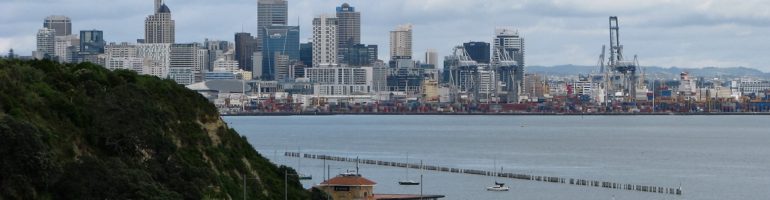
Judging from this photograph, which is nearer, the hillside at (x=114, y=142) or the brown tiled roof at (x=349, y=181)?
the hillside at (x=114, y=142)

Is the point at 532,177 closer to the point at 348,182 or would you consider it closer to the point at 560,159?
the point at 560,159

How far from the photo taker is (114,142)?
31609 millimetres

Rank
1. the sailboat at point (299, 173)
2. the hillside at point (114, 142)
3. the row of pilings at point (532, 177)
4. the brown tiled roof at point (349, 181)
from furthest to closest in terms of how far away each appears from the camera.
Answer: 1. the sailboat at point (299, 173)
2. the row of pilings at point (532, 177)
3. the brown tiled roof at point (349, 181)
4. the hillside at point (114, 142)

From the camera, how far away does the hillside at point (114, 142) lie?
90.5 ft

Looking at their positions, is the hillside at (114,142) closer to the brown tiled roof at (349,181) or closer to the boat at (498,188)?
the brown tiled roof at (349,181)

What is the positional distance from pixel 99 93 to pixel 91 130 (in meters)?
2.36

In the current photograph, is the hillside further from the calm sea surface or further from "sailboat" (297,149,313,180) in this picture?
"sailboat" (297,149,313,180)

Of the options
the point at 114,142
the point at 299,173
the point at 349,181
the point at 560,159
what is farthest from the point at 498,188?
the point at 114,142

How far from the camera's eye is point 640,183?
3066 inches

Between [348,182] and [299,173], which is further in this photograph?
[299,173]

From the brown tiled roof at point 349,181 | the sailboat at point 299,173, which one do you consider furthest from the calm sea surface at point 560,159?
the brown tiled roof at point 349,181

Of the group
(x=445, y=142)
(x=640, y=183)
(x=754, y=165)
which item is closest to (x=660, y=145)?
(x=445, y=142)

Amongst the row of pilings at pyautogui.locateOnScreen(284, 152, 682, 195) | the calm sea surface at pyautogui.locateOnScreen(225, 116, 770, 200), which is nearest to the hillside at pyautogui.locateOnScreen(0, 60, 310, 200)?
the calm sea surface at pyautogui.locateOnScreen(225, 116, 770, 200)

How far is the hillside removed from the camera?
2758cm
